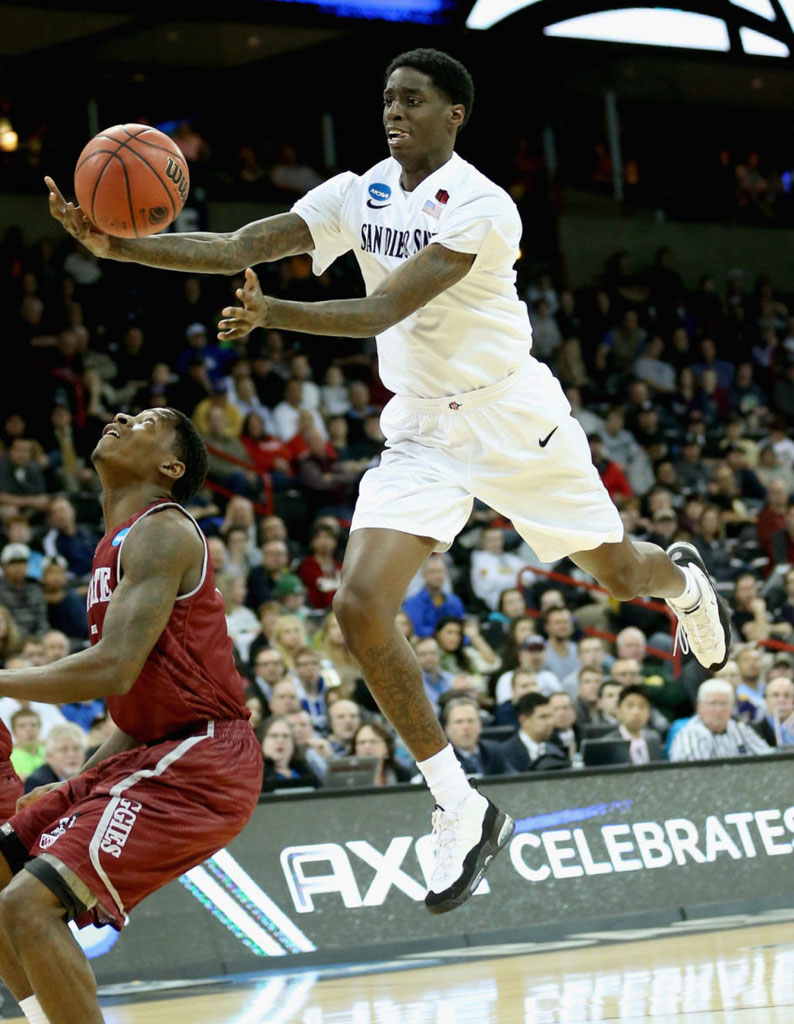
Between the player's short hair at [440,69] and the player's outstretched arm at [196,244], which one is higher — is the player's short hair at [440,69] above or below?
above

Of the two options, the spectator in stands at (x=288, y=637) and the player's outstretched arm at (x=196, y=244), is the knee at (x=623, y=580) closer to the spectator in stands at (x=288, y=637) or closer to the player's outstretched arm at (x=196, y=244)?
the player's outstretched arm at (x=196, y=244)

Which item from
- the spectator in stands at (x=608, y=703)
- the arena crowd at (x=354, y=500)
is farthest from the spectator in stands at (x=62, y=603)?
the spectator in stands at (x=608, y=703)

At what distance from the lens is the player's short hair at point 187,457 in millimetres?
5027

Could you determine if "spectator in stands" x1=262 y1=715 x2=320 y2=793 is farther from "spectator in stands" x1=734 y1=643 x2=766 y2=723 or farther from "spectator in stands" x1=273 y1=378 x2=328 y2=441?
"spectator in stands" x1=273 y1=378 x2=328 y2=441

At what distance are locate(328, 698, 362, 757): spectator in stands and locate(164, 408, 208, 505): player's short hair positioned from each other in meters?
4.97

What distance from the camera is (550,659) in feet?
40.0

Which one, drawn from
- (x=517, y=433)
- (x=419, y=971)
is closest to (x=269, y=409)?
(x=419, y=971)

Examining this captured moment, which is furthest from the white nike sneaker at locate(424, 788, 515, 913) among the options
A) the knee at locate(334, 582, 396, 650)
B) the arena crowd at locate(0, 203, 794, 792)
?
the arena crowd at locate(0, 203, 794, 792)

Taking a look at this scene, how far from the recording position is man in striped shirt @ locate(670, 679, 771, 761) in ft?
34.2

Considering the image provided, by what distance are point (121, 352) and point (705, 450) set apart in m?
6.58

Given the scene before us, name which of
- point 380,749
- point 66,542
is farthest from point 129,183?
point 66,542

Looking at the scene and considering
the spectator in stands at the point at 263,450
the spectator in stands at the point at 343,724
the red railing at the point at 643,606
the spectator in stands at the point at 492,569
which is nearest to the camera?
the spectator in stands at the point at 343,724

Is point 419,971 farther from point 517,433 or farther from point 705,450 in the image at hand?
point 705,450

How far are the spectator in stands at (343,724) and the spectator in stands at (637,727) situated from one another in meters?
1.65
